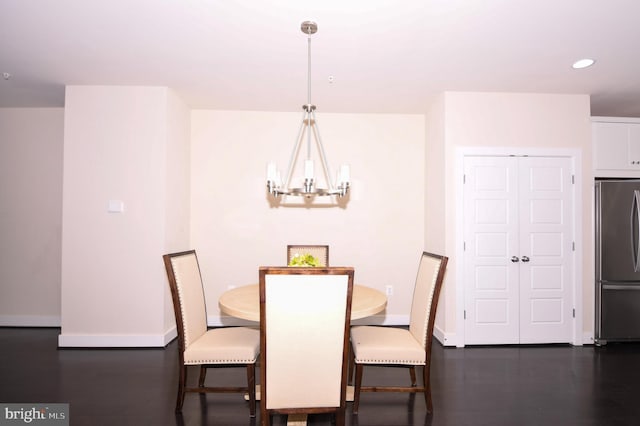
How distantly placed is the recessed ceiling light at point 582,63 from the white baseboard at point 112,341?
457 centimetres

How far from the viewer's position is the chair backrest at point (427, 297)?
2.12 m

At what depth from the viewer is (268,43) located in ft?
8.20

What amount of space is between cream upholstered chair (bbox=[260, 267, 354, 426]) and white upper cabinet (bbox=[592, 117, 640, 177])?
3.50 meters

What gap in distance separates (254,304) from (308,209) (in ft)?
6.90

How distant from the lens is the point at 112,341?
3.30m

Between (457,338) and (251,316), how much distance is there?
2430 mm

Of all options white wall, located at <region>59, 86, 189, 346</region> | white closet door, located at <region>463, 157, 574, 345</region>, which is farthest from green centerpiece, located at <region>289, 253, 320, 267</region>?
white closet door, located at <region>463, 157, 574, 345</region>

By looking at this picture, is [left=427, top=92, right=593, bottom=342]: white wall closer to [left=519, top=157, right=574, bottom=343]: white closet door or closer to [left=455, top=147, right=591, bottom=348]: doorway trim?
[left=455, top=147, right=591, bottom=348]: doorway trim

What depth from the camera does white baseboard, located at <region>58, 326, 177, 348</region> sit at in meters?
3.28

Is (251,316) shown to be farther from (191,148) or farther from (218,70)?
(191,148)

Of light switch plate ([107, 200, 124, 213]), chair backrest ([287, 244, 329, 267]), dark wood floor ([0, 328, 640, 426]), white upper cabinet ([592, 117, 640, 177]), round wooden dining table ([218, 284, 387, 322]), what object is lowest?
dark wood floor ([0, 328, 640, 426])

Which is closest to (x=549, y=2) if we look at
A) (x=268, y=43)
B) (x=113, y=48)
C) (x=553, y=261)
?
(x=268, y=43)

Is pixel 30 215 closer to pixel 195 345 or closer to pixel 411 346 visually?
pixel 195 345

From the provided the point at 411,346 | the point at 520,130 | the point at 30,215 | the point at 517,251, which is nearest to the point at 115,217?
the point at 30,215
